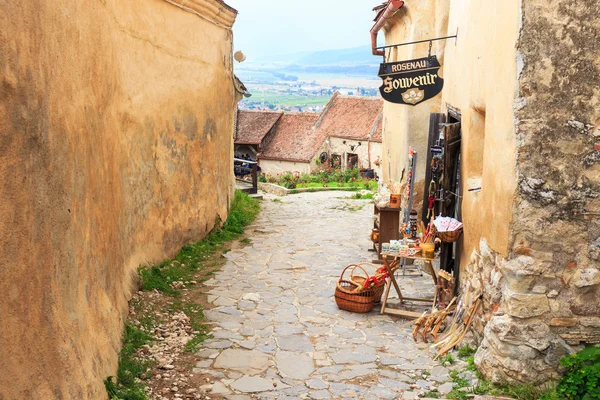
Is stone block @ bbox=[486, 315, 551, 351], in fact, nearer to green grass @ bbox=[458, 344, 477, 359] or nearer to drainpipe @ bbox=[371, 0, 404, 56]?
green grass @ bbox=[458, 344, 477, 359]

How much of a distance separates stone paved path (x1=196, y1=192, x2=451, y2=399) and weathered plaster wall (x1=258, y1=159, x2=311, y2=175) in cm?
2838

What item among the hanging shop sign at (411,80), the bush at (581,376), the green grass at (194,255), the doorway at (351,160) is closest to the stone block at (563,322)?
the bush at (581,376)

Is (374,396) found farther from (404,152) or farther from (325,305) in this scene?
(404,152)

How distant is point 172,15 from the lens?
10367mm

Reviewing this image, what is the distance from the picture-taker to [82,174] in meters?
5.67

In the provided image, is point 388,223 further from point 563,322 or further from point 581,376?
point 581,376

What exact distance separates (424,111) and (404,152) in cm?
91

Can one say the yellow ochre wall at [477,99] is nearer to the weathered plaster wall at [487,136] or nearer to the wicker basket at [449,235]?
the weathered plaster wall at [487,136]

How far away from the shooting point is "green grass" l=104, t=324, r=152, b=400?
19.0ft

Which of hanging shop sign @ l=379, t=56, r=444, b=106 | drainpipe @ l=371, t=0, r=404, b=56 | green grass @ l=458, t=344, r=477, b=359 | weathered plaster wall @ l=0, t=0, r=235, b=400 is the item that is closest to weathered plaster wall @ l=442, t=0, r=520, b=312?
green grass @ l=458, t=344, r=477, b=359

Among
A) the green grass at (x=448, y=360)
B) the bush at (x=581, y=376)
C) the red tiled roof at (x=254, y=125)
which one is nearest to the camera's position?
the bush at (x=581, y=376)

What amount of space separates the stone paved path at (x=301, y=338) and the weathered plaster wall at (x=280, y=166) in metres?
28.4

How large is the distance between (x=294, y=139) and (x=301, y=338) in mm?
35280

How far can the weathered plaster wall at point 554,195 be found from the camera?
5891 mm
